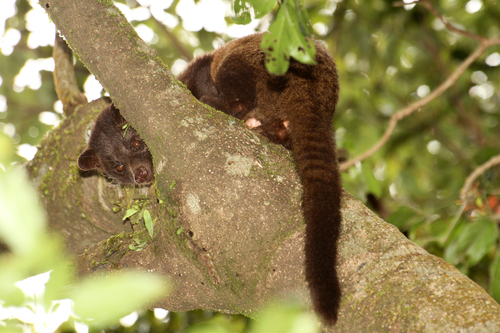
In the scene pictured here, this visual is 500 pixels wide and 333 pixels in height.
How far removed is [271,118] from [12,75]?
14.2 ft

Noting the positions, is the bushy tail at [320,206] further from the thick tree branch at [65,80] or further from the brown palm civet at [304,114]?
the thick tree branch at [65,80]

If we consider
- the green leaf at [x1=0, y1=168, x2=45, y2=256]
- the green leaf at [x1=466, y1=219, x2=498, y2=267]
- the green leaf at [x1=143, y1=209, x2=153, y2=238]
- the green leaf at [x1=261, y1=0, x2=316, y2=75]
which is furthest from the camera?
the green leaf at [x1=466, y1=219, x2=498, y2=267]

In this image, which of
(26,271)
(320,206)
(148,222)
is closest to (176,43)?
(148,222)

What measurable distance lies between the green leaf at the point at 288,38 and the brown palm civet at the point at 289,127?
0.74 metres

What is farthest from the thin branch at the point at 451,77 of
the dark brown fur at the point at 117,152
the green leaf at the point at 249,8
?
the green leaf at the point at 249,8

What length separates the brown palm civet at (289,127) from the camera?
1.91 metres

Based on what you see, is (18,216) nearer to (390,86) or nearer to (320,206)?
(320,206)

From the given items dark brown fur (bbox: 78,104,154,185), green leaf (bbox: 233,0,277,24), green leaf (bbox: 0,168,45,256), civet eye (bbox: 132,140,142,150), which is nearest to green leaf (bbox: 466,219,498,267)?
green leaf (bbox: 233,0,277,24)

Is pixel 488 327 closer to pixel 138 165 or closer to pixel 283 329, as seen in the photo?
pixel 283 329

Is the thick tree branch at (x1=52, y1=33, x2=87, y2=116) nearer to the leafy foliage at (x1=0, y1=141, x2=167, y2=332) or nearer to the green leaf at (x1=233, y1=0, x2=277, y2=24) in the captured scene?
the green leaf at (x1=233, y1=0, x2=277, y2=24)

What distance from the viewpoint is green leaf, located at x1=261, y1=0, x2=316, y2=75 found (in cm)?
168

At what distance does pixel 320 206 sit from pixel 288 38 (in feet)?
2.72

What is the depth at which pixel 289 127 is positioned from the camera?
296 centimetres

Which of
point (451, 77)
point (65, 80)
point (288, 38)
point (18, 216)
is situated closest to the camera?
point (18, 216)
